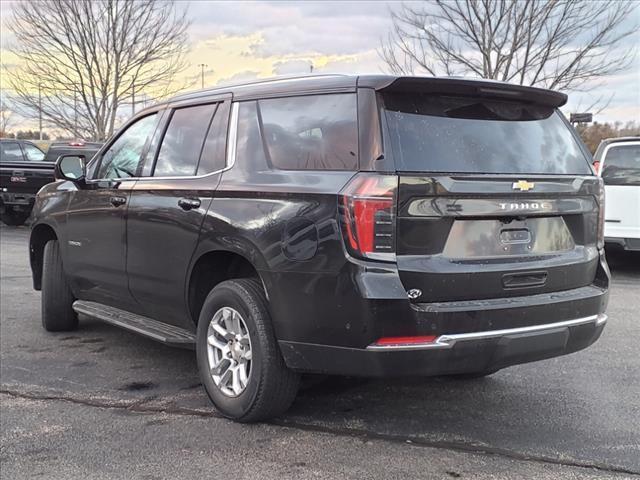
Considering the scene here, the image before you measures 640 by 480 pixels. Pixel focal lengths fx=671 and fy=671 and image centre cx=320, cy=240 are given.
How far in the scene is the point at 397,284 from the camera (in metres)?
3.13

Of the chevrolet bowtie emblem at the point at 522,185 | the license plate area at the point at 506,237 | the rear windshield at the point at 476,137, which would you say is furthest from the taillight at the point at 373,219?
the chevrolet bowtie emblem at the point at 522,185

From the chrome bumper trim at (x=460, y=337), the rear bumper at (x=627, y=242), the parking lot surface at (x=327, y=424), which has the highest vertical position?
the chrome bumper trim at (x=460, y=337)

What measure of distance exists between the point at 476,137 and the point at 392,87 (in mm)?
536

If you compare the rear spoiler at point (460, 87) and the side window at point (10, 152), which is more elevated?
the rear spoiler at point (460, 87)

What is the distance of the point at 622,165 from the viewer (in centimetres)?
906

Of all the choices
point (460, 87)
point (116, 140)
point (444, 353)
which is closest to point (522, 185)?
point (460, 87)

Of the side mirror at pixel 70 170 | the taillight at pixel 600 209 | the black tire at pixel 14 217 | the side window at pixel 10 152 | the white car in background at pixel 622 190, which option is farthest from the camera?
the side window at pixel 10 152

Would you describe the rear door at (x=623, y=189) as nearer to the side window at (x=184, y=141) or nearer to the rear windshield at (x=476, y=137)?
the rear windshield at (x=476, y=137)

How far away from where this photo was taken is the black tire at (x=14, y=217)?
15906 millimetres

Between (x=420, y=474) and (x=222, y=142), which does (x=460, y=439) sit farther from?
(x=222, y=142)

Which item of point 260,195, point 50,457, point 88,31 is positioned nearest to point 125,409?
point 50,457

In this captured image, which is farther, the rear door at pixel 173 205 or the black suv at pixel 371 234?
the rear door at pixel 173 205

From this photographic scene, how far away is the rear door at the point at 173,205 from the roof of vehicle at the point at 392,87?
33cm

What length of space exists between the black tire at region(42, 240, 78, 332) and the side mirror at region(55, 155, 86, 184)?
0.76m
